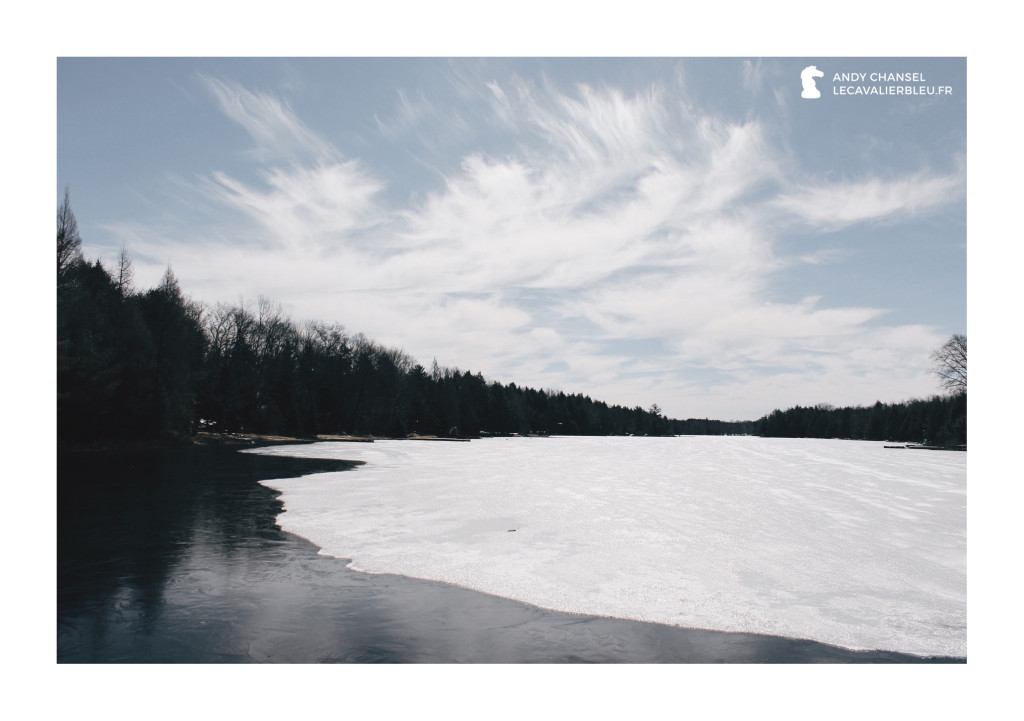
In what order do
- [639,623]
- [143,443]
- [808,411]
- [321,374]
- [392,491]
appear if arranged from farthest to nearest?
1. [808,411]
2. [321,374]
3. [143,443]
4. [392,491]
5. [639,623]

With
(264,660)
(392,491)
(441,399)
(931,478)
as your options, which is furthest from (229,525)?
(441,399)

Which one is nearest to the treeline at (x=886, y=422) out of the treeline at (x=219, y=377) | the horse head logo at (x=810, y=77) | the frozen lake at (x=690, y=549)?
the frozen lake at (x=690, y=549)

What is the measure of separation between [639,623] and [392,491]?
12539 millimetres

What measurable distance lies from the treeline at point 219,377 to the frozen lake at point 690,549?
14040 millimetres

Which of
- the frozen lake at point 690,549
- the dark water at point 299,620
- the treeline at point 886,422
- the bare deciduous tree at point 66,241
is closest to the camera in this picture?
the dark water at point 299,620

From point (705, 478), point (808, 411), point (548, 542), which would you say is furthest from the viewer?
point (808, 411)

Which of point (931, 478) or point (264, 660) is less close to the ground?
point (264, 660)

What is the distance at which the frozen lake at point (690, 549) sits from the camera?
22.7 feet

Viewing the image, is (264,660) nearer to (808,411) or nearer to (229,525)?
(229,525)

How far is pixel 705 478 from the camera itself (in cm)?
2367

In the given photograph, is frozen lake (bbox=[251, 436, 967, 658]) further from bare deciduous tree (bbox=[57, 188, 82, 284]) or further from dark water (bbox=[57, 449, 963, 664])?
bare deciduous tree (bbox=[57, 188, 82, 284])

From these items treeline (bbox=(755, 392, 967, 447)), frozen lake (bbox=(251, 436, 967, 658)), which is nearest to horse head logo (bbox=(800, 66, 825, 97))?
frozen lake (bbox=(251, 436, 967, 658))

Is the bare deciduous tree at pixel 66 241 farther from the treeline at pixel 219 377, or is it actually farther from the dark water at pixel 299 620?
the dark water at pixel 299 620

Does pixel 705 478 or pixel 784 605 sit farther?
pixel 705 478
